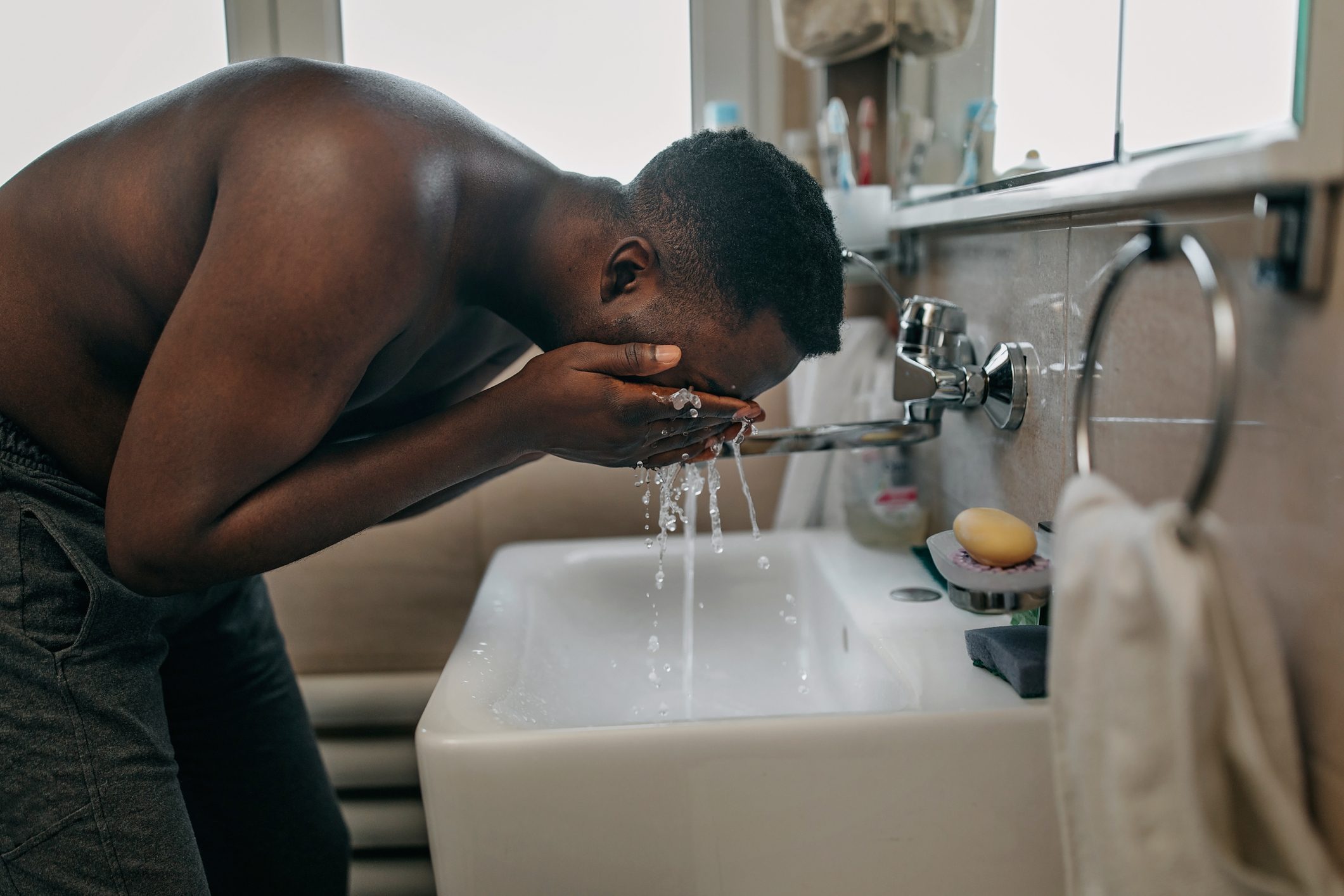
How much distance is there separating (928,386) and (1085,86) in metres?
0.27

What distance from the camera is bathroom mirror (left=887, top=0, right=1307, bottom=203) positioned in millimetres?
502

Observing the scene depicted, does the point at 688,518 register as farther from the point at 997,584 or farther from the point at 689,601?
the point at 997,584

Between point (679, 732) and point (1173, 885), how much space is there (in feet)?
0.89

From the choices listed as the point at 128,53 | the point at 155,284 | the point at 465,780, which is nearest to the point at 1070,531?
the point at 465,780

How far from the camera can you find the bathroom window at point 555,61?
1.37m

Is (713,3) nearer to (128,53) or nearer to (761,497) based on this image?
(761,497)

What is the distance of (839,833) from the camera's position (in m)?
0.59

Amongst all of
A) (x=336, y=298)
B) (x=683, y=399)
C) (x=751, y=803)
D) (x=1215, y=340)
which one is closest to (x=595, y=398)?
(x=683, y=399)

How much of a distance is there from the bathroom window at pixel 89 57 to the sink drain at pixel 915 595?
1.21 m

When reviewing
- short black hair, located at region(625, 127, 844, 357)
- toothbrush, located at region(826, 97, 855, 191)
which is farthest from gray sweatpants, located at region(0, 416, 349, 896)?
toothbrush, located at region(826, 97, 855, 191)

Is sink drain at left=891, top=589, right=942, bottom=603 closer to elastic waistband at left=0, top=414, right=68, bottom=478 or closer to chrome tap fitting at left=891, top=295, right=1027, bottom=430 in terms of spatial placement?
chrome tap fitting at left=891, top=295, right=1027, bottom=430

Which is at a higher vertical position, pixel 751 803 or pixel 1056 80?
pixel 1056 80

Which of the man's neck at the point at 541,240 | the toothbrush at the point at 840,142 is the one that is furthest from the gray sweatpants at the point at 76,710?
the toothbrush at the point at 840,142

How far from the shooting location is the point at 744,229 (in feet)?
2.37
